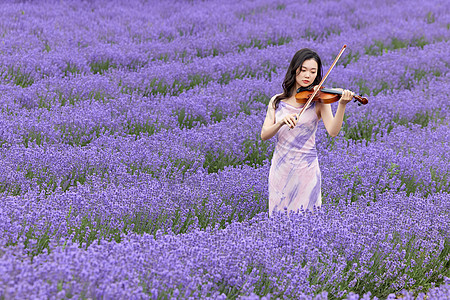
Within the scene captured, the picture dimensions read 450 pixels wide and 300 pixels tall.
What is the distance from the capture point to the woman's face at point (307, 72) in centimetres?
330

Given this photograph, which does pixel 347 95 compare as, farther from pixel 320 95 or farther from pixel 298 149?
pixel 298 149

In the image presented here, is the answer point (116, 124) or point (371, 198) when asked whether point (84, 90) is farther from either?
point (371, 198)

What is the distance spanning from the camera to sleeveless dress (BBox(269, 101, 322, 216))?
328cm

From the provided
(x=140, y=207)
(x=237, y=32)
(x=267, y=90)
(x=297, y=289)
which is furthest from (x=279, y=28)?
(x=297, y=289)

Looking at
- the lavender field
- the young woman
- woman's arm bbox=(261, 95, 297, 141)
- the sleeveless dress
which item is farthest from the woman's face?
the lavender field

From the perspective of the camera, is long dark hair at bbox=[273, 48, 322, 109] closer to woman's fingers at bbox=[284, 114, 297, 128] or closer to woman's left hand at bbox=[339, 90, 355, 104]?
woman's left hand at bbox=[339, 90, 355, 104]

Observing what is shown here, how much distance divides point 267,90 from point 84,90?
7.07ft

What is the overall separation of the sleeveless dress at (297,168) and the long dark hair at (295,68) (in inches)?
3.4

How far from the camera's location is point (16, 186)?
353cm

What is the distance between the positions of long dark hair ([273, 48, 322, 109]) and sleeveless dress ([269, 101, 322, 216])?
9cm

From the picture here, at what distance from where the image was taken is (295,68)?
11.0 feet

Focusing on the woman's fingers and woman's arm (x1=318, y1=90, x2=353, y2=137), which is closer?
the woman's fingers

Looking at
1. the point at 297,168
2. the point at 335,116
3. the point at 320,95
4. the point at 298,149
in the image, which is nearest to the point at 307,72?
the point at 320,95

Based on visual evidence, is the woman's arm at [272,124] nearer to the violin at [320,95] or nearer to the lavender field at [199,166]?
the violin at [320,95]
